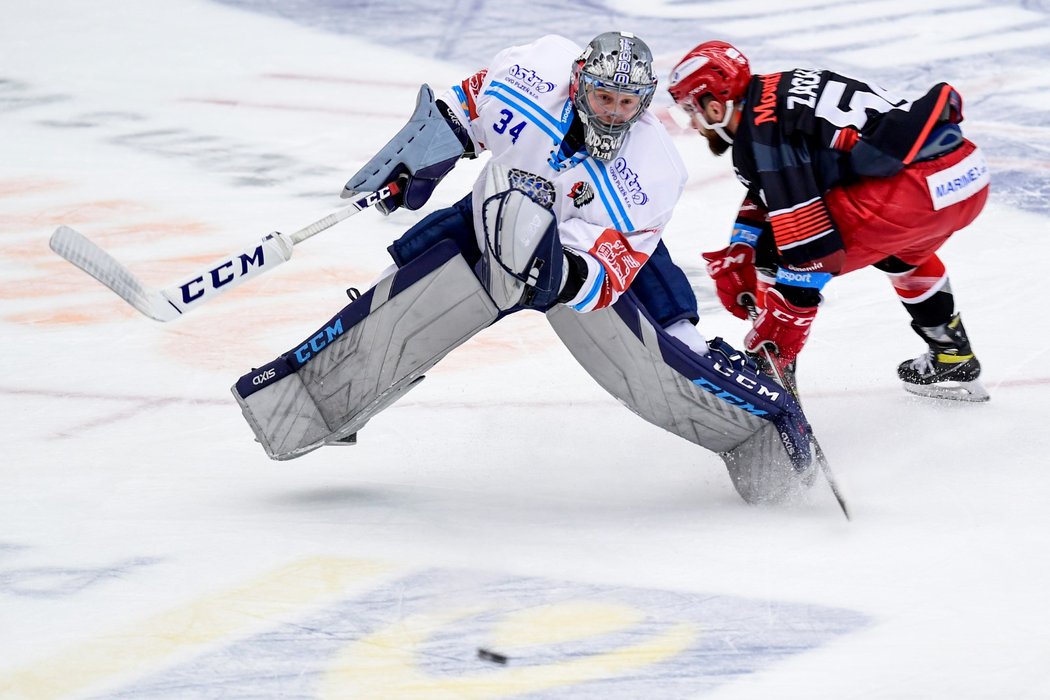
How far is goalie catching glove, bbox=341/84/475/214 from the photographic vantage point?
10.1ft

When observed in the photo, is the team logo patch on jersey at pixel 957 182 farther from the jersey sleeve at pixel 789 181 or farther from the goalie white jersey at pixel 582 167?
the goalie white jersey at pixel 582 167

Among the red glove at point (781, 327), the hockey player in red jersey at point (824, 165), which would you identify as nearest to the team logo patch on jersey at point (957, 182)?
the hockey player in red jersey at point (824, 165)

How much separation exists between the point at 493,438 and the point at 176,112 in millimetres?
3628

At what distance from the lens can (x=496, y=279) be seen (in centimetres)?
282

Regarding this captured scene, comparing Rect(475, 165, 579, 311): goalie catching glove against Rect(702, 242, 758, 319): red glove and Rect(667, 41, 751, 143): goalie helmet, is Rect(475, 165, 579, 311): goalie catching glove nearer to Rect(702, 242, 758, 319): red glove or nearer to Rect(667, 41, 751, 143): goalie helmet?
Rect(667, 41, 751, 143): goalie helmet

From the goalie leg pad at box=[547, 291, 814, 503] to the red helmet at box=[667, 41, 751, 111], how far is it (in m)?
0.60

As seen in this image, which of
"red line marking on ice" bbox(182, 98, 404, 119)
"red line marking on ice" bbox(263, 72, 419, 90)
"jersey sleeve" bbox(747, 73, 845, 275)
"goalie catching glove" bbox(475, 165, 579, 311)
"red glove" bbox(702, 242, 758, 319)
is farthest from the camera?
"red line marking on ice" bbox(263, 72, 419, 90)

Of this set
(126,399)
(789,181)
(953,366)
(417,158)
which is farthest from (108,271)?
(953,366)

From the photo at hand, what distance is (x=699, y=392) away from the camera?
121 inches

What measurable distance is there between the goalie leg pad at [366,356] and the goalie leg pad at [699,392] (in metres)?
0.24

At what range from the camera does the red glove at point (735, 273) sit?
3.69m

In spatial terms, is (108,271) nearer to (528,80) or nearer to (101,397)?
(101,397)

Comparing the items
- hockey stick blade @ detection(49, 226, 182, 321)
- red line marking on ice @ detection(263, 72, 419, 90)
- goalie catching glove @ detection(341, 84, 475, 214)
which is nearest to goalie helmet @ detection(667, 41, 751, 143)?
goalie catching glove @ detection(341, 84, 475, 214)

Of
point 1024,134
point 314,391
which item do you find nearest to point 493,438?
point 314,391
